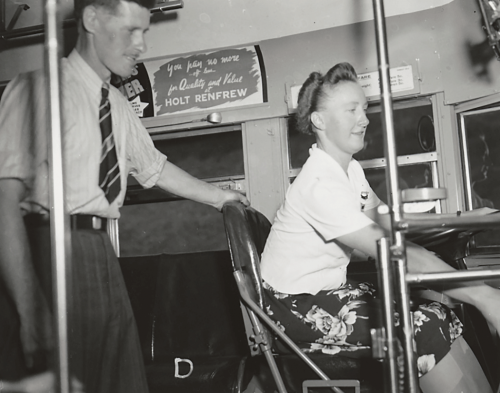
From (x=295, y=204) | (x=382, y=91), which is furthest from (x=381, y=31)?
(x=295, y=204)

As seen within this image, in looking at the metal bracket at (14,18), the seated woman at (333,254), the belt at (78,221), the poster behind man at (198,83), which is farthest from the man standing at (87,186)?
the metal bracket at (14,18)

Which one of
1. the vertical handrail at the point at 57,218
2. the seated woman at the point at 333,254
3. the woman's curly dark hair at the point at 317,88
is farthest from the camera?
the woman's curly dark hair at the point at 317,88

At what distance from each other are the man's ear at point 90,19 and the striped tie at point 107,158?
169 millimetres

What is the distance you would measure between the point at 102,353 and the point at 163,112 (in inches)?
68.0

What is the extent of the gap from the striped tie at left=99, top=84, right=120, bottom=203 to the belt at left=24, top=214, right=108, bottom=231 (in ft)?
0.22

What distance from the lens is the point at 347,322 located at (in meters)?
1.42

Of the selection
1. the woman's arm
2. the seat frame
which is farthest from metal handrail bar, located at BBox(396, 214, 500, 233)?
the seat frame

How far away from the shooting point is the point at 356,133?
1.65 meters

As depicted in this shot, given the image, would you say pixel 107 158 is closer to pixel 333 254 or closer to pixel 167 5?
pixel 333 254

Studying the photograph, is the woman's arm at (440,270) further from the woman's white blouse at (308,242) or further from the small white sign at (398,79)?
the small white sign at (398,79)

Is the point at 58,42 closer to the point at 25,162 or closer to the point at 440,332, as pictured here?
the point at 25,162

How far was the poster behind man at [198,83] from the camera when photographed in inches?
107

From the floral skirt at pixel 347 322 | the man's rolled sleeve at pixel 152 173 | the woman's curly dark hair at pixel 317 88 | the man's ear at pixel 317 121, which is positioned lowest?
the floral skirt at pixel 347 322

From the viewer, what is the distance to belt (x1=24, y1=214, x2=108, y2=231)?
1211mm
